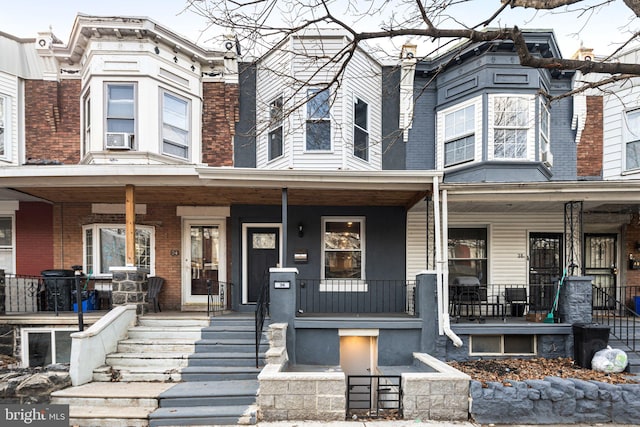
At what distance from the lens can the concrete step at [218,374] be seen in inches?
221

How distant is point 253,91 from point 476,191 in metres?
6.16

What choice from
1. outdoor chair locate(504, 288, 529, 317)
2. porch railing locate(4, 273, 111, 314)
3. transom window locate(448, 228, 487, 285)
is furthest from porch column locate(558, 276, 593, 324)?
porch railing locate(4, 273, 111, 314)

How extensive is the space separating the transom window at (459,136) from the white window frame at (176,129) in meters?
6.58

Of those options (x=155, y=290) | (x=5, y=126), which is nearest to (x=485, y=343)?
(x=155, y=290)

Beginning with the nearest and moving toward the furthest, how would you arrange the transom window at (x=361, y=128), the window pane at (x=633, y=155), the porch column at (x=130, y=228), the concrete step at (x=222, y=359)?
the concrete step at (x=222, y=359), the porch column at (x=130, y=228), the transom window at (x=361, y=128), the window pane at (x=633, y=155)

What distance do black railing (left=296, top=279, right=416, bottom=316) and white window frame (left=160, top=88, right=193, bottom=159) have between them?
14.6 feet

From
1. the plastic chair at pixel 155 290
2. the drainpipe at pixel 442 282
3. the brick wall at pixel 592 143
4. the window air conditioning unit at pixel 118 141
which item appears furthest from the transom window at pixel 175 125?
the brick wall at pixel 592 143

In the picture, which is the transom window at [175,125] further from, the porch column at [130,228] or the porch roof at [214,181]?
the porch column at [130,228]

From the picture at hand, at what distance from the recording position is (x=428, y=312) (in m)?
6.64

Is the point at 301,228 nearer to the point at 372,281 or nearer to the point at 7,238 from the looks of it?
the point at 372,281

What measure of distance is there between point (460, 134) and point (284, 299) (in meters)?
5.95

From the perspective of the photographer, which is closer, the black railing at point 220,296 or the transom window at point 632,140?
the black railing at point 220,296

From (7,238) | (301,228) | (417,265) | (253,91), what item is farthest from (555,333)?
(7,238)

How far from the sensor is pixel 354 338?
23.6 feet
